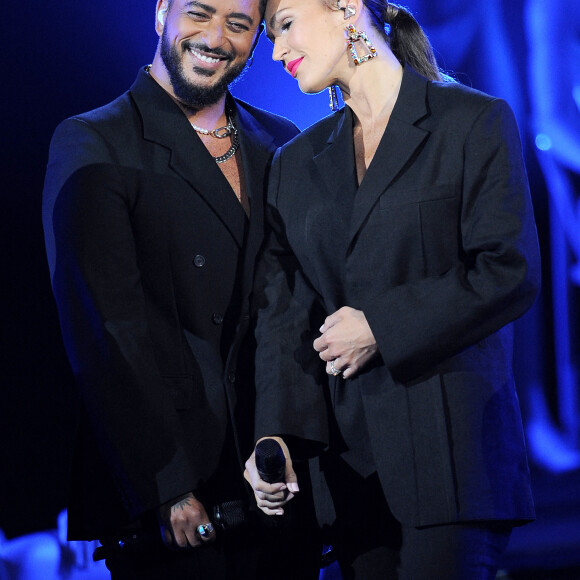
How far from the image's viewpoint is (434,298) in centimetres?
145

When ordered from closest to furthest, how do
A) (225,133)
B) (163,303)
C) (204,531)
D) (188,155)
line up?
(204,531) → (163,303) → (188,155) → (225,133)

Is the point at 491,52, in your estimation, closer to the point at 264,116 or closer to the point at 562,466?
the point at 264,116

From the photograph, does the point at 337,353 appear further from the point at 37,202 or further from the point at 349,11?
the point at 37,202

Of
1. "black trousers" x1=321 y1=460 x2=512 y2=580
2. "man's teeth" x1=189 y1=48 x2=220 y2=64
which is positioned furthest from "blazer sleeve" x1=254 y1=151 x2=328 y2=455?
"man's teeth" x1=189 y1=48 x2=220 y2=64

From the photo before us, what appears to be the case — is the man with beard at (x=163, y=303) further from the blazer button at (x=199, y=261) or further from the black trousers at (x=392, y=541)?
the black trousers at (x=392, y=541)

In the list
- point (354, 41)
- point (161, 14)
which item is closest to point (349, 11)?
point (354, 41)

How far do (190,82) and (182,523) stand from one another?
3.31 feet

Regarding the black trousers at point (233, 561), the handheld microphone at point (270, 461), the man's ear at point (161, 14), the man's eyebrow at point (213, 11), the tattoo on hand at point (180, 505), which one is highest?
the man's ear at point (161, 14)

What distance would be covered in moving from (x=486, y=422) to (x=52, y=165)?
3.45 feet

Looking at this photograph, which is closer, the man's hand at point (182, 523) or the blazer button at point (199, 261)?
the man's hand at point (182, 523)

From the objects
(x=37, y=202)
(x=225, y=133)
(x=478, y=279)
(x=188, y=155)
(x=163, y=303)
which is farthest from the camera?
(x=37, y=202)

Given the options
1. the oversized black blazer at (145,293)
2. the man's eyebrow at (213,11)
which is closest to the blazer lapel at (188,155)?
the oversized black blazer at (145,293)

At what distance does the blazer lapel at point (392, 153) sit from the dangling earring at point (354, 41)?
0.16 metres

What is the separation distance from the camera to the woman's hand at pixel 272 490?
5.11 ft
